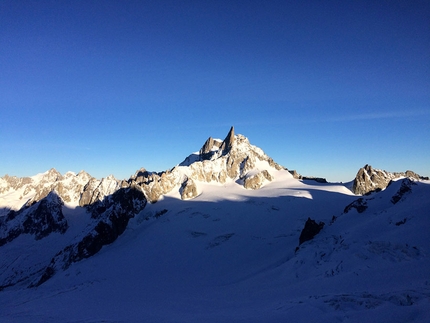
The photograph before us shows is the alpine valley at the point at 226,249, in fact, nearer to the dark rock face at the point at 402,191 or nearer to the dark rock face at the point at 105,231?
the dark rock face at the point at 402,191

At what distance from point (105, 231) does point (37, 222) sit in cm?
5610

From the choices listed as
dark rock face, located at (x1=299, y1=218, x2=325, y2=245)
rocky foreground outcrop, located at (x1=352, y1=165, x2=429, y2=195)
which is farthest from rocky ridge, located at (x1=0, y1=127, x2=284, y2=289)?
dark rock face, located at (x1=299, y1=218, x2=325, y2=245)

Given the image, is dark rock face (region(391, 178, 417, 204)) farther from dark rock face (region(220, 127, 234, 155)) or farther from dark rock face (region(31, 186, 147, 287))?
dark rock face (region(220, 127, 234, 155))

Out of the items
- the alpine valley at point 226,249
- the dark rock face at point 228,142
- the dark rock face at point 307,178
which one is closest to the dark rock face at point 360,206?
the alpine valley at point 226,249

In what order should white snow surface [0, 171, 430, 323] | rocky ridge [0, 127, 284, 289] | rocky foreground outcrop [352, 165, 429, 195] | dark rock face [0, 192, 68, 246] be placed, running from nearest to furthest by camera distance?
white snow surface [0, 171, 430, 323] → rocky ridge [0, 127, 284, 289] → rocky foreground outcrop [352, 165, 429, 195] → dark rock face [0, 192, 68, 246]

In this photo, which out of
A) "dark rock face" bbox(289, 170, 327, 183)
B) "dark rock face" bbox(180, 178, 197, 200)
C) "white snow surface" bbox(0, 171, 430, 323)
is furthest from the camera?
"dark rock face" bbox(289, 170, 327, 183)

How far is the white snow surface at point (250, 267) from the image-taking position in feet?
67.1

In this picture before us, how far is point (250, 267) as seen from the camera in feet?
169

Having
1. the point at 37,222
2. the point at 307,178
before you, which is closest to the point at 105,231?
the point at 37,222

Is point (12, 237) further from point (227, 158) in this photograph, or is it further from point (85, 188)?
point (227, 158)

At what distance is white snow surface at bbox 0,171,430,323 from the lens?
2045cm

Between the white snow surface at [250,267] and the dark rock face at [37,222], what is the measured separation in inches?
406

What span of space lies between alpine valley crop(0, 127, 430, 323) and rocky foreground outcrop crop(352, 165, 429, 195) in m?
0.51

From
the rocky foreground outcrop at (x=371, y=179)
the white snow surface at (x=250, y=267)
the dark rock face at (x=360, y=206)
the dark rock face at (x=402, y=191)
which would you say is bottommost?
the white snow surface at (x=250, y=267)
